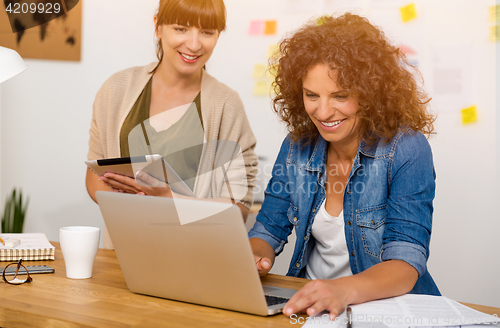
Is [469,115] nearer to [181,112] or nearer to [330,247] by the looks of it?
[330,247]

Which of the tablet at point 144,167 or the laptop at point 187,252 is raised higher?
the tablet at point 144,167

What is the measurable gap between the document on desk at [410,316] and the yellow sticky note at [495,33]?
69.1 inches

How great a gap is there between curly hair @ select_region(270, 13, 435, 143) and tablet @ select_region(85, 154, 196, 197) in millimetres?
499

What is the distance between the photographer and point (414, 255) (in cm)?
114

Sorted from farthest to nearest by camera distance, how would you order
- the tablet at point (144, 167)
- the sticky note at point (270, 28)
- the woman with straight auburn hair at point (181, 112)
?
1. the sticky note at point (270, 28)
2. the woman with straight auburn hair at point (181, 112)
3. the tablet at point (144, 167)

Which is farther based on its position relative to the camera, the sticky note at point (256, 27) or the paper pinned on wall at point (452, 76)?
the sticky note at point (256, 27)

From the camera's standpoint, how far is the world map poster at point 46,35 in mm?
A: 3107

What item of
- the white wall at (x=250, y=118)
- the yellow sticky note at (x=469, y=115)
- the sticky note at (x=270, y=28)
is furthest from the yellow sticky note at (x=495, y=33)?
the sticky note at (x=270, y=28)

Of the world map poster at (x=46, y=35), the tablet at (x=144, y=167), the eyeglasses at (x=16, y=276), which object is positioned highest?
the world map poster at (x=46, y=35)

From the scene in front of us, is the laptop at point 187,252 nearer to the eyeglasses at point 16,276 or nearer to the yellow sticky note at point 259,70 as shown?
the eyeglasses at point 16,276

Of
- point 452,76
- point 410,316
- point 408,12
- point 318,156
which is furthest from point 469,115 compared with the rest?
point 410,316

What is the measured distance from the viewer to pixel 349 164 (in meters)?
1.49

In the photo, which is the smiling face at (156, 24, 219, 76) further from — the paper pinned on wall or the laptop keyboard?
the paper pinned on wall

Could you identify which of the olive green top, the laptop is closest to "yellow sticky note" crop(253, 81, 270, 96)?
the olive green top
